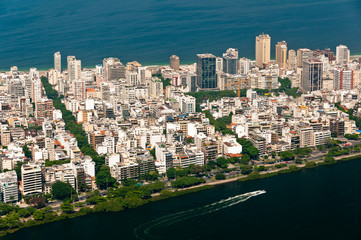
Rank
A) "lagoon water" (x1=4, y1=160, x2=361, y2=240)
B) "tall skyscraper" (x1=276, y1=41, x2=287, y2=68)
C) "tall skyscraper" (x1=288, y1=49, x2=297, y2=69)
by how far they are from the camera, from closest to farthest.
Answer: "lagoon water" (x1=4, y1=160, x2=361, y2=240), "tall skyscraper" (x1=288, y1=49, x2=297, y2=69), "tall skyscraper" (x1=276, y1=41, x2=287, y2=68)

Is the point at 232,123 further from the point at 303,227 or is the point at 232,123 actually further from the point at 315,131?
the point at 303,227

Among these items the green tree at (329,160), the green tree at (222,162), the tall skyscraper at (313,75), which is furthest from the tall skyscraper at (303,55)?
the green tree at (222,162)

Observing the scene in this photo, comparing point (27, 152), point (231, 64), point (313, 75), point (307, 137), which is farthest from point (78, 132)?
point (231, 64)

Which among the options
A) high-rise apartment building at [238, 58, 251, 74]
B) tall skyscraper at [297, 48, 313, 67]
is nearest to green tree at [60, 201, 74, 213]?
high-rise apartment building at [238, 58, 251, 74]

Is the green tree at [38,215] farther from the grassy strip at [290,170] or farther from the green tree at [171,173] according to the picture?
the grassy strip at [290,170]

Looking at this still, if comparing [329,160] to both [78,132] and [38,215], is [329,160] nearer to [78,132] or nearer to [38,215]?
[78,132]

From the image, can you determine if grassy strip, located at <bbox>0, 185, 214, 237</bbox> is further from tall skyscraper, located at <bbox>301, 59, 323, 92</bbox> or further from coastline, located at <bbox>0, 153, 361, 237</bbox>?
tall skyscraper, located at <bbox>301, 59, 323, 92</bbox>

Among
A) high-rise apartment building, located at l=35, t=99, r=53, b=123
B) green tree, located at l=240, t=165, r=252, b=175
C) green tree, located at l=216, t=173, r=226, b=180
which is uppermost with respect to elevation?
high-rise apartment building, located at l=35, t=99, r=53, b=123
